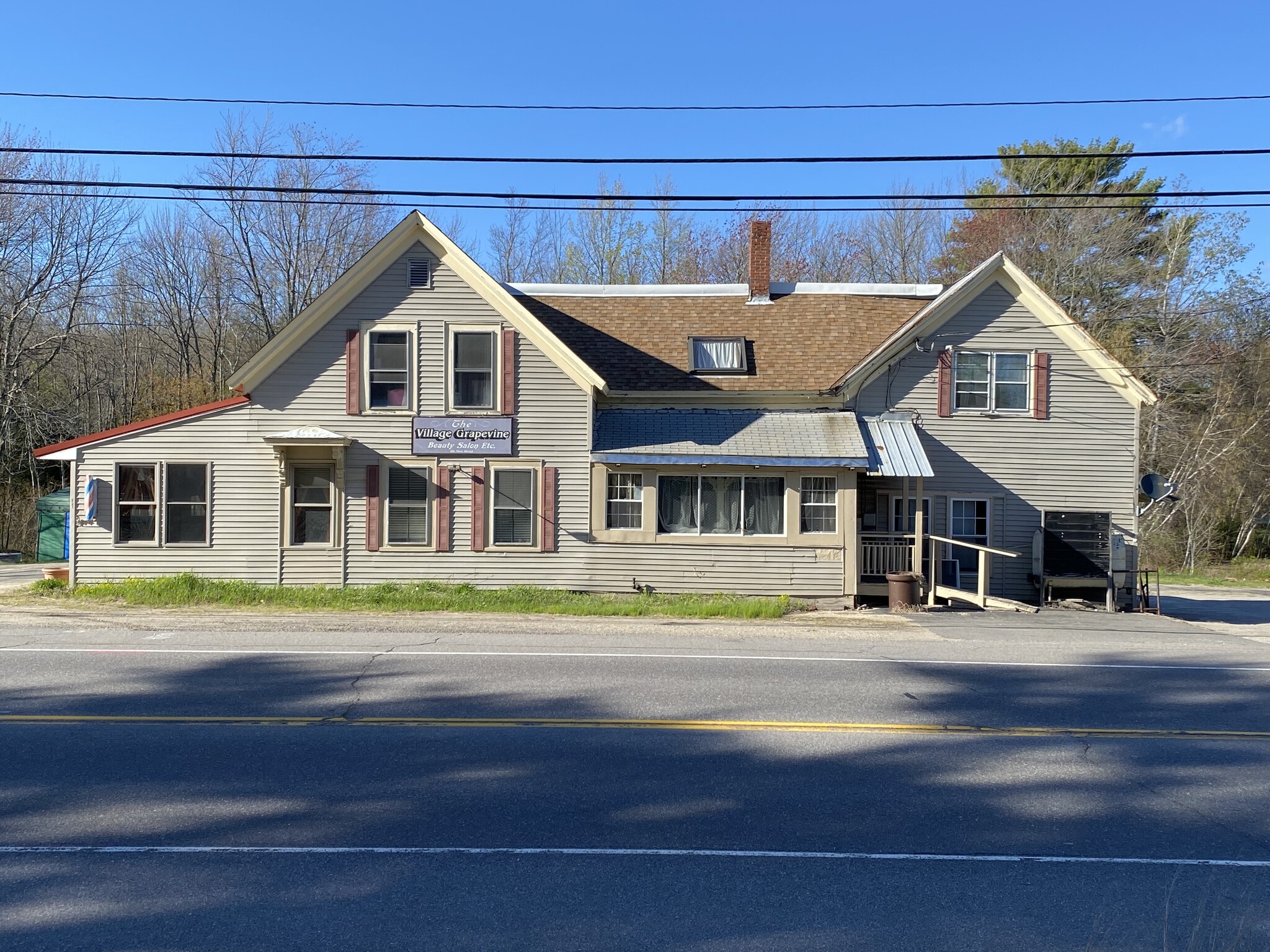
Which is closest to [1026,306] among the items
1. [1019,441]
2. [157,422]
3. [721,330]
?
[1019,441]

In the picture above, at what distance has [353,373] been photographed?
65.2 ft

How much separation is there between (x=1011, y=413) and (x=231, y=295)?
3343 cm

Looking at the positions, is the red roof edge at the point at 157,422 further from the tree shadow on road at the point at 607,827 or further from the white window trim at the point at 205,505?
the tree shadow on road at the point at 607,827

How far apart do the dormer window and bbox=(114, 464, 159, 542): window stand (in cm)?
1166

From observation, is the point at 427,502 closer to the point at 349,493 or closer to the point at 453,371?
the point at 349,493

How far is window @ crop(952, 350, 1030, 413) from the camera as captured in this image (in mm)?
21641

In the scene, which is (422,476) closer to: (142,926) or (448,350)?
(448,350)

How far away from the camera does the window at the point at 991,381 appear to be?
21.6m

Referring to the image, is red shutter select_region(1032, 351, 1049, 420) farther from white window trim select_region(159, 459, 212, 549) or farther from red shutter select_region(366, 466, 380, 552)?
white window trim select_region(159, 459, 212, 549)

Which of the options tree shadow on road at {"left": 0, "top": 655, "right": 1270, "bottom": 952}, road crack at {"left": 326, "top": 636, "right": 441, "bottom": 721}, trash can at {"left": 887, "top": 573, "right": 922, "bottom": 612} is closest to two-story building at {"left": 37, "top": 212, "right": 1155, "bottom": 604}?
trash can at {"left": 887, "top": 573, "right": 922, "bottom": 612}

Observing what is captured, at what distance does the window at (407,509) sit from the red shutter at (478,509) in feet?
3.17

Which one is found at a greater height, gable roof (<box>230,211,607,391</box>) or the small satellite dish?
gable roof (<box>230,211,607,391</box>)

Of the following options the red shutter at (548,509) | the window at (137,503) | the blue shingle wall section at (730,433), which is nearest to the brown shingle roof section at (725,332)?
the blue shingle wall section at (730,433)

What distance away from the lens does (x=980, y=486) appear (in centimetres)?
2155
